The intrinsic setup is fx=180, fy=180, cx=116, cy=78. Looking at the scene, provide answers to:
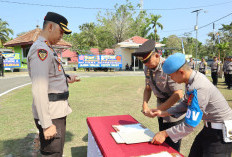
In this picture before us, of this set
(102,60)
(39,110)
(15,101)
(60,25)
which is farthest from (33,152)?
(102,60)

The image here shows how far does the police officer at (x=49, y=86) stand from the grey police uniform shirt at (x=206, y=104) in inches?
44.3

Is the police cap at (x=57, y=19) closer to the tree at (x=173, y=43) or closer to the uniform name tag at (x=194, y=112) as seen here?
the uniform name tag at (x=194, y=112)

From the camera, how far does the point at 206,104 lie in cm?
156

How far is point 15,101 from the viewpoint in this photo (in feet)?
21.4

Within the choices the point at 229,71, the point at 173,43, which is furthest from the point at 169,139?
the point at 173,43

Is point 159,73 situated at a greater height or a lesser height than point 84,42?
lesser

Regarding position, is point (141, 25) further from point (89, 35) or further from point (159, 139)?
point (159, 139)

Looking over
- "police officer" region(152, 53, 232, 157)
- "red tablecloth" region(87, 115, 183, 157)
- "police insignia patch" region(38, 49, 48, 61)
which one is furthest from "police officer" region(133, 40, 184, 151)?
"police insignia patch" region(38, 49, 48, 61)

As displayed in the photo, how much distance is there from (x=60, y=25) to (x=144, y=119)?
3741mm

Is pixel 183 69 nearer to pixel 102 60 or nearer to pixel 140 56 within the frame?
pixel 140 56

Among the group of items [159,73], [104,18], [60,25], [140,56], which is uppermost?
[104,18]

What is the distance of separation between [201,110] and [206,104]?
0.07 meters

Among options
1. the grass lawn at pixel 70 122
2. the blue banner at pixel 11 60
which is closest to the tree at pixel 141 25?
the blue banner at pixel 11 60

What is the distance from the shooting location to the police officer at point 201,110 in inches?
60.6
